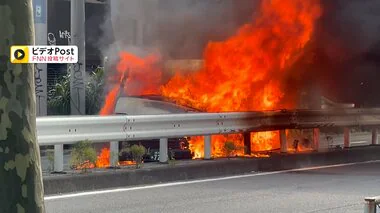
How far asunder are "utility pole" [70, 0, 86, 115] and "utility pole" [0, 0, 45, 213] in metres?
10.8

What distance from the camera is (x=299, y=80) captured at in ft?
46.4

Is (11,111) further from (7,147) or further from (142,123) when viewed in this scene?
(142,123)

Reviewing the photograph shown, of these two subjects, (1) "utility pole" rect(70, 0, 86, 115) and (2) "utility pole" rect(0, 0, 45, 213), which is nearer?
(2) "utility pole" rect(0, 0, 45, 213)

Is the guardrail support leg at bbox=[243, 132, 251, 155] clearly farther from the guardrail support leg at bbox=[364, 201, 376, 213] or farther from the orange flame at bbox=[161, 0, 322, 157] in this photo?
the guardrail support leg at bbox=[364, 201, 376, 213]

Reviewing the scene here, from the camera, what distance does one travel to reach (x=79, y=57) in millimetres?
13516

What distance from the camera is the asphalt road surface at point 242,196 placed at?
26.3 feet

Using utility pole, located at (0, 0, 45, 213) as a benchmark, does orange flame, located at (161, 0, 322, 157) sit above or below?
above

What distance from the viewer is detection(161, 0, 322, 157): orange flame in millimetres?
13234

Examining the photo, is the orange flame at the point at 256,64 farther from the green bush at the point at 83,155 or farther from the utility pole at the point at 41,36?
the green bush at the point at 83,155

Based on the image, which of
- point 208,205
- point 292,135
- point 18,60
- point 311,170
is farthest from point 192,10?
point 18,60

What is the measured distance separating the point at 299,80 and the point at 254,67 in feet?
4.06

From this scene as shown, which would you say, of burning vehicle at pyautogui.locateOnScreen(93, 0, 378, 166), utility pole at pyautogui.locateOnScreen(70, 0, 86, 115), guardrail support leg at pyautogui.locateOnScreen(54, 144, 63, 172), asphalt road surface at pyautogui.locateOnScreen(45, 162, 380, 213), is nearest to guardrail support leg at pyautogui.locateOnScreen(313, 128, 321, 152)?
burning vehicle at pyautogui.locateOnScreen(93, 0, 378, 166)
